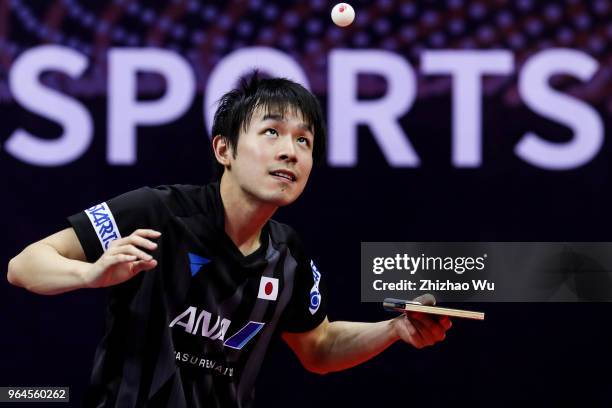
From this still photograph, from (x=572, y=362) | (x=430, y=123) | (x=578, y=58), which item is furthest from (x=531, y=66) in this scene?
(x=572, y=362)

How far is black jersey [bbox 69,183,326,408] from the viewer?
2.14m

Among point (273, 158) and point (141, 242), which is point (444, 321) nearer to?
point (273, 158)

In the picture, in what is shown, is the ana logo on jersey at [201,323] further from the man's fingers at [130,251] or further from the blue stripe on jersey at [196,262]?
the man's fingers at [130,251]

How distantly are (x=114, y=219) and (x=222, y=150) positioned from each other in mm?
394

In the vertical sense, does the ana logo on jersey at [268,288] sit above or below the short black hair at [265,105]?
below

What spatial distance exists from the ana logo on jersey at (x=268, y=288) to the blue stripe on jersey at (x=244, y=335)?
75mm

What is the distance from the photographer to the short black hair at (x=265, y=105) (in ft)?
7.56

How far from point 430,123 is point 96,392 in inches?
69.2

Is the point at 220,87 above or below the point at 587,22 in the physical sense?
below

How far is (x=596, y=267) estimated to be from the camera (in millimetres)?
3344

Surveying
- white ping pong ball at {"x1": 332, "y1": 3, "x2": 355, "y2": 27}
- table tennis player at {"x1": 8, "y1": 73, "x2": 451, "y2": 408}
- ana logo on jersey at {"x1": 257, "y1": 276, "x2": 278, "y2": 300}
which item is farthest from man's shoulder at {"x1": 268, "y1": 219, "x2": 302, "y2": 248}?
white ping pong ball at {"x1": 332, "y1": 3, "x2": 355, "y2": 27}

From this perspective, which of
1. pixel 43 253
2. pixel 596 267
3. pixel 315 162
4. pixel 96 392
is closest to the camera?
pixel 43 253

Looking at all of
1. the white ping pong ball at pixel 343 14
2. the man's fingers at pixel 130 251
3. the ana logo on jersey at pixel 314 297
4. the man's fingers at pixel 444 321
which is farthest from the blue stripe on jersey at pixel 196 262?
the white ping pong ball at pixel 343 14

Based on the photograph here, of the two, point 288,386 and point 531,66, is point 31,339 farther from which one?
point 531,66
